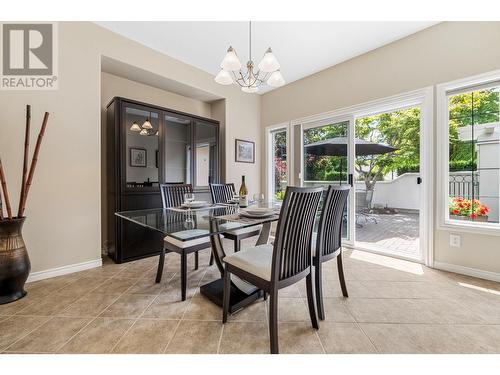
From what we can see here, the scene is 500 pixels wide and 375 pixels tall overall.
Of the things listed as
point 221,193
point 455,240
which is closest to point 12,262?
point 221,193

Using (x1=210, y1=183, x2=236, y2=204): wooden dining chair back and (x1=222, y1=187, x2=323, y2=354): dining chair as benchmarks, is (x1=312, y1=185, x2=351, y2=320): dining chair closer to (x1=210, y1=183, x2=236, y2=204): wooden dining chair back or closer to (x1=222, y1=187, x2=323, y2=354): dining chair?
(x1=222, y1=187, x2=323, y2=354): dining chair

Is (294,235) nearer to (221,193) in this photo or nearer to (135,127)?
(221,193)

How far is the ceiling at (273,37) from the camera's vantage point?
2.44m

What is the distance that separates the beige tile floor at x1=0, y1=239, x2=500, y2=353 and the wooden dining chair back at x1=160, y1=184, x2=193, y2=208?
30.9 inches

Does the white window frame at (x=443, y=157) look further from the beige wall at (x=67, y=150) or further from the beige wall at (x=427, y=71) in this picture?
the beige wall at (x=67, y=150)

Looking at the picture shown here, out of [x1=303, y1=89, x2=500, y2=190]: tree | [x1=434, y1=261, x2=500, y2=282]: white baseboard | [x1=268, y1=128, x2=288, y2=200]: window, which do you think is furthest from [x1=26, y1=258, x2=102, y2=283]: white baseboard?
[x1=434, y1=261, x2=500, y2=282]: white baseboard

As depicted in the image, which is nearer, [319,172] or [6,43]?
[6,43]

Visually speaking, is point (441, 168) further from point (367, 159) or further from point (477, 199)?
point (367, 159)

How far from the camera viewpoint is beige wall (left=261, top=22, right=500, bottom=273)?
7.07ft

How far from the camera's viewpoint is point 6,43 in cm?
205

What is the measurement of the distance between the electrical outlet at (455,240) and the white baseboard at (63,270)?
3960 millimetres
